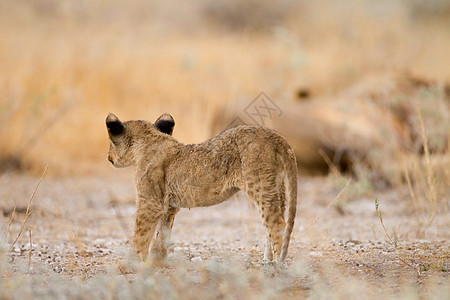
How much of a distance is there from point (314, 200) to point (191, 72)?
670 centimetres

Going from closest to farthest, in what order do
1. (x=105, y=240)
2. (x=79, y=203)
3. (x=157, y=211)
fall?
(x=157, y=211) < (x=105, y=240) < (x=79, y=203)

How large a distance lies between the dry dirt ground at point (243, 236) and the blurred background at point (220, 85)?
69 centimetres

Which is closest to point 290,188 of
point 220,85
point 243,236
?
point 243,236

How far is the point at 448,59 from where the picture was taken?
14.0 meters

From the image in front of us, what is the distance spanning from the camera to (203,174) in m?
4.63

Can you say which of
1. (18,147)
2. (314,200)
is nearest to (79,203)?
(18,147)

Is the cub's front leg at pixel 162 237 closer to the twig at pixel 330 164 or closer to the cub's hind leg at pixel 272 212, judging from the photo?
the cub's hind leg at pixel 272 212

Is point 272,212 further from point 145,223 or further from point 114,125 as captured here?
point 114,125

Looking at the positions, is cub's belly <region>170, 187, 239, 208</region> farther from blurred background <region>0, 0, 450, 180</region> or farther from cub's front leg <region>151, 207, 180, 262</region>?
blurred background <region>0, 0, 450, 180</region>

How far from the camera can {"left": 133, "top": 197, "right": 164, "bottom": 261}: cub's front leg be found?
472 cm

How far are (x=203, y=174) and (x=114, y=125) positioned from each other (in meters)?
0.94

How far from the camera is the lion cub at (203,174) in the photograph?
4.37m

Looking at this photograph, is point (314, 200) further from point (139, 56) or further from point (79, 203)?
point (139, 56)

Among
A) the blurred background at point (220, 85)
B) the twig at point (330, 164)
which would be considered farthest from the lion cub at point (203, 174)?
the twig at point (330, 164)
